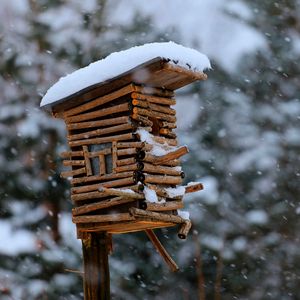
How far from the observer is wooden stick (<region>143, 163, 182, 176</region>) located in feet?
18.0

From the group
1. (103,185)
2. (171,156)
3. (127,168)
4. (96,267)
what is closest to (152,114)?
(171,156)

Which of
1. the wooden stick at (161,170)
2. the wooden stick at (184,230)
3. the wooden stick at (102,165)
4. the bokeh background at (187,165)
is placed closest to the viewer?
the wooden stick at (161,170)

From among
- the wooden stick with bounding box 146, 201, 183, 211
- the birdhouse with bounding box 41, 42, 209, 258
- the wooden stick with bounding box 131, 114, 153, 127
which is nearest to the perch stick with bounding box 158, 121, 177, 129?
the birdhouse with bounding box 41, 42, 209, 258

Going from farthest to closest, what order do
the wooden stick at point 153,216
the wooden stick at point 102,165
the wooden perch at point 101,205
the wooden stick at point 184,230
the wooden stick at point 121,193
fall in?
the wooden stick at point 184,230
the wooden stick at point 102,165
the wooden perch at point 101,205
the wooden stick at point 153,216
the wooden stick at point 121,193

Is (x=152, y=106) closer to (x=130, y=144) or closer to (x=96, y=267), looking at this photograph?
(x=130, y=144)

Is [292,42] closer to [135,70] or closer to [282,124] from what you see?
[282,124]

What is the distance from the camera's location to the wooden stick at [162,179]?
18.0ft

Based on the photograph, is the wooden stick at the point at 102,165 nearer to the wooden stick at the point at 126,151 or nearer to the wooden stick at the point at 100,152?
the wooden stick at the point at 100,152

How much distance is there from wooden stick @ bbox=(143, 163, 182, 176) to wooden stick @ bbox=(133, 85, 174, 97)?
23.0 inches

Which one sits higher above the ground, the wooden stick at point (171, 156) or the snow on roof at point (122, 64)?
the snow on roof at point (122, 64)

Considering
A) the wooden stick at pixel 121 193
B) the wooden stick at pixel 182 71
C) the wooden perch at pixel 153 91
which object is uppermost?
the wooden stick at pixel 182 71

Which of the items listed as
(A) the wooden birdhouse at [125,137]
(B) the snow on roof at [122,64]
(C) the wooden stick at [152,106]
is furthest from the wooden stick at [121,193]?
(B) the snow on roof at [122,64]

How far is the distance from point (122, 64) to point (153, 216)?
118 cm

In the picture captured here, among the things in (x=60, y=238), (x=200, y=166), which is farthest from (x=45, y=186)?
(x=200, y=166)
